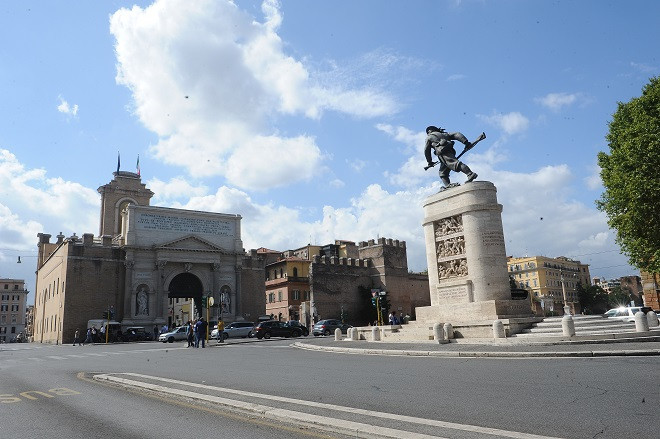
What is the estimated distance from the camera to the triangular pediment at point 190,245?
50.5 meters

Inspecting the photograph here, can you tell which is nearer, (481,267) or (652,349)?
(652,349)

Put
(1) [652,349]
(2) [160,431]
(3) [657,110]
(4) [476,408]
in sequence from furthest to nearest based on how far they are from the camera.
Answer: (3) [657,110], (1) [652,349], (4) [476,408], (2) [160,431]

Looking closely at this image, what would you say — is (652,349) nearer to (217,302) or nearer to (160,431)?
(160,431)

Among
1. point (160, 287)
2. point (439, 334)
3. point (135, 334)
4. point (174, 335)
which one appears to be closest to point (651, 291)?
point (439, 334)

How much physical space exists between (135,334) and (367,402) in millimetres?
41209

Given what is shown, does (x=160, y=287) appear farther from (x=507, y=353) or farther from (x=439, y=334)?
(x=507, y=353)

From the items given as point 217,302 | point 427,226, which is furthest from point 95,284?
point 427,226

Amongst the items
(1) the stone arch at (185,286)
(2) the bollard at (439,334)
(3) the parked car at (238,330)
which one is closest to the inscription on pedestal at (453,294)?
(2) the bollard at (439,334)

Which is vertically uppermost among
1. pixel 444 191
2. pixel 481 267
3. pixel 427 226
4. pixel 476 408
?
pixel 444 191

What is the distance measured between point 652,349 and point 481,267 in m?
7.94

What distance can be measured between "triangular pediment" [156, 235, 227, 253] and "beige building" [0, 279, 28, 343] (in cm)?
8985

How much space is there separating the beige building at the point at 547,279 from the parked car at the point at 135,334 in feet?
252

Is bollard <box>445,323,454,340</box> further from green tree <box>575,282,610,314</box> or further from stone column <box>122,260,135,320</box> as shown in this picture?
green tree <box>575,282,610,314</box>

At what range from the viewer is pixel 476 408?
628 cm
